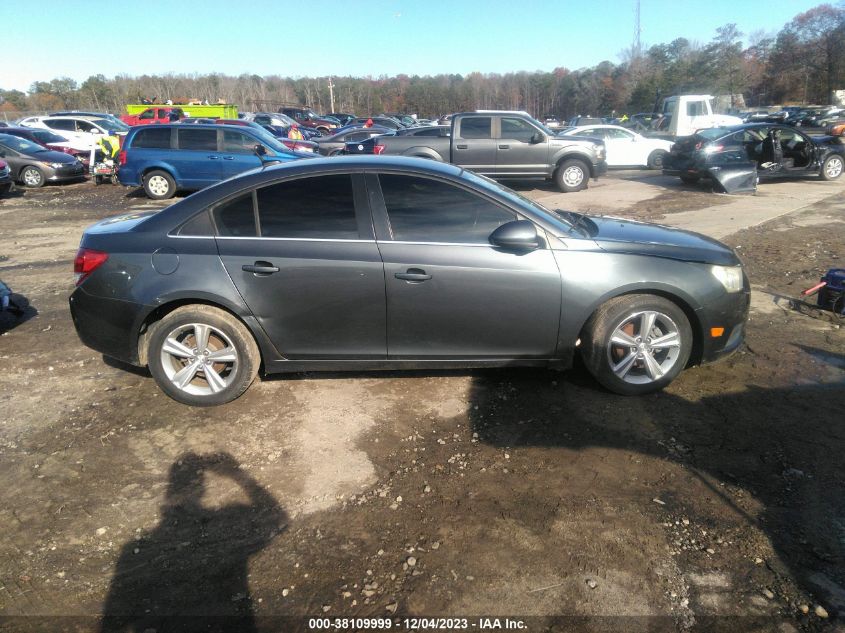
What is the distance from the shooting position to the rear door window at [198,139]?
13.4m

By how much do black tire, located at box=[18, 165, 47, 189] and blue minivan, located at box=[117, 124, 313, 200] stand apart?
17.7ft

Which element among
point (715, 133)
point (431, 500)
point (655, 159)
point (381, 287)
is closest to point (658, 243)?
point (381, 287)

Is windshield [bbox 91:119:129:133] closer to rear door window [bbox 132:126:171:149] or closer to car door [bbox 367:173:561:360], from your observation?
rear door window [bbox 132:126:171:149]

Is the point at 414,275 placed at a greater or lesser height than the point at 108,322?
greater

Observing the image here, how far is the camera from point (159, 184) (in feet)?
44.8

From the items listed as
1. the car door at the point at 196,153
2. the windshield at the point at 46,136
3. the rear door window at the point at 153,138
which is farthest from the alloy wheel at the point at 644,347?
the windshield at the point at 46,136

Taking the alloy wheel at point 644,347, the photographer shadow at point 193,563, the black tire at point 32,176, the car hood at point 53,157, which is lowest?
the photographer shadow at point 193,563

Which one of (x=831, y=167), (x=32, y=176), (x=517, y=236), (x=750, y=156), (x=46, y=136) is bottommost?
(x=517, y=236)

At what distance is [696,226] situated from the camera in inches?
392

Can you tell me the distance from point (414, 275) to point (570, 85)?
8971 centimetres

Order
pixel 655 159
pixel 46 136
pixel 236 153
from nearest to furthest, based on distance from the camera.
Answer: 1. pixel 236 153
2. pixel 655 159
3. pixel 46 136

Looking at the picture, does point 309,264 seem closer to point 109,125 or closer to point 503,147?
point 503,147

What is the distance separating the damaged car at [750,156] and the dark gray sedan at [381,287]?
1072 centimetres

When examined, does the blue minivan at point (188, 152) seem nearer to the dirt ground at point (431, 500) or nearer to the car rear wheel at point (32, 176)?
the car rear wheel at point (32, 176)
